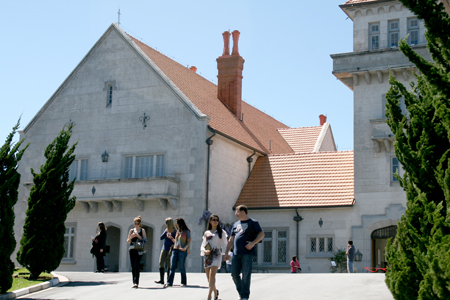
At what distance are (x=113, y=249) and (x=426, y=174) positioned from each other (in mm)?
24475

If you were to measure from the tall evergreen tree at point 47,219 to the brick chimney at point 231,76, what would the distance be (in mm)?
16797

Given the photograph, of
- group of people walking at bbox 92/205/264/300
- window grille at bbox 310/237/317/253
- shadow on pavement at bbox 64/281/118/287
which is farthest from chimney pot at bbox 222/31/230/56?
shadow on pavement at bbox 64/281/118/287

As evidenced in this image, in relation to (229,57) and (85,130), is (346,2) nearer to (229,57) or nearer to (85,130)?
(229,57)

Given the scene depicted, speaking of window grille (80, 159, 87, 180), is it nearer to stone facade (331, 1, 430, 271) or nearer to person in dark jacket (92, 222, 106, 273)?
person in dark jacket (92, 222, 106, 273)

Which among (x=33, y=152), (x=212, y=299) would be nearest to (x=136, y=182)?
(x=33, y=152)

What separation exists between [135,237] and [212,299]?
12.1 ft

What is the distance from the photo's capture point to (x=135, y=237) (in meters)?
17.3

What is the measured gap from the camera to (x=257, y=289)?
52.0ft

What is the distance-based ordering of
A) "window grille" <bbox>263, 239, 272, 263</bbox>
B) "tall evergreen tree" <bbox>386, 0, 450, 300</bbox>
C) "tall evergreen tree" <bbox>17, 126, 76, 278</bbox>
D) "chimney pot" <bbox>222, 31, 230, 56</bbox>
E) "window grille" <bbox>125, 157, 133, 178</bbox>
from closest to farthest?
"tall evergreen tree" <bbox>386, 0, 450, 300</bbox> < "tall evergreen tree" <bbox>17, 126, 76, 278</bbox> < "window grille" <bbox>263, 239, 272, 263</bbox> < "window grille" <bbox>125, 157, 133, 178</bbox> < "chimney pot" <bbox>222, 31, 230, 56</bbox>

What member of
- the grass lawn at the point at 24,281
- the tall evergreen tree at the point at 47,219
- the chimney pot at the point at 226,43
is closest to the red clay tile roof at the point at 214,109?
the chimney pot at the point at 226,43

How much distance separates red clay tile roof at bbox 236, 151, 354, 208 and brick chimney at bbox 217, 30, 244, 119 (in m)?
3.85

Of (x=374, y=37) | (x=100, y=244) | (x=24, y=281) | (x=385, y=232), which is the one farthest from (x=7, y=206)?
(x=374, y=37)

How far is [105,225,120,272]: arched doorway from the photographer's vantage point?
32344mm

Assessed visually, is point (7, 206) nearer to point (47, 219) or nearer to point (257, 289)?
point (47, 219)
